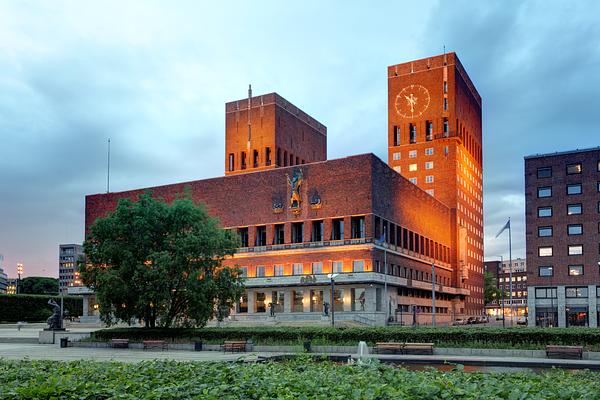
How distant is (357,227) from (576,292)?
29.7 m

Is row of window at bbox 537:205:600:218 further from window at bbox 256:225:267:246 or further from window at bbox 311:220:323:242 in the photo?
window at bbox 256:225:267:246

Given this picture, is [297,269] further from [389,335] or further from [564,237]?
[389,335]

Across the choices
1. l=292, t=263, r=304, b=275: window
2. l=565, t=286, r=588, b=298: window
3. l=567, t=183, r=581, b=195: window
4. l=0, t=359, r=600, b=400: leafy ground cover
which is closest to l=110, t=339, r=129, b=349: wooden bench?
l=0, t=359, r=600, b=400: leafy ground cover

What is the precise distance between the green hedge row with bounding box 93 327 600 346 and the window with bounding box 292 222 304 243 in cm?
4897

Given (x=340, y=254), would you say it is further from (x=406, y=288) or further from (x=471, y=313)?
(x=471, y=313)

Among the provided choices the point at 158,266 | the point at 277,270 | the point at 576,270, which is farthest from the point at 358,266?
the point at 158,266

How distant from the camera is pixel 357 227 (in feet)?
289

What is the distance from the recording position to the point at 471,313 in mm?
135125

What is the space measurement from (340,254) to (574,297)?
31.0 m

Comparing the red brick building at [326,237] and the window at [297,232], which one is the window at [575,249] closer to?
the red brick building at [326,237]

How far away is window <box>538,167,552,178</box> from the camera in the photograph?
87.0 metres

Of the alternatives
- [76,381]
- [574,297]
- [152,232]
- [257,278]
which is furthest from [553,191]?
[76,381]

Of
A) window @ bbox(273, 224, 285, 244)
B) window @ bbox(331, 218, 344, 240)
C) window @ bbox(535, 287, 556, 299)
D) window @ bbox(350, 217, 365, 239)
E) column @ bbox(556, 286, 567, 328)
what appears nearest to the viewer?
column @ bbox(556, 286, 567, 328)

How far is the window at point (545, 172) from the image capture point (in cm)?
8696
